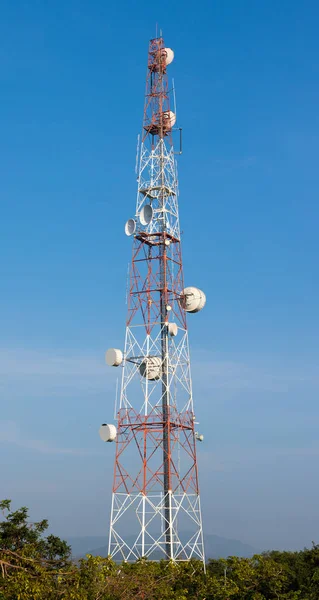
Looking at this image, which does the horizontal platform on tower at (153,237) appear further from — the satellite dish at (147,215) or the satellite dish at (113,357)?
the satellite dish at (113,357)

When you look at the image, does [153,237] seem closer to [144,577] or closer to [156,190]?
[156,190]

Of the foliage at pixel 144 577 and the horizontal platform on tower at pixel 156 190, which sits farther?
the horizontal platform on tower at pixel 156 190

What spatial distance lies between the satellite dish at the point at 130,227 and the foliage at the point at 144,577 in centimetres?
1715

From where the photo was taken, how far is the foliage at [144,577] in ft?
66.9

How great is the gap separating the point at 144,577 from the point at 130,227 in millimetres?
21636

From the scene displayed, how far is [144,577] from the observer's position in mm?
29859

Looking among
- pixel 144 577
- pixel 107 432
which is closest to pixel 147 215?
pixel 107 432

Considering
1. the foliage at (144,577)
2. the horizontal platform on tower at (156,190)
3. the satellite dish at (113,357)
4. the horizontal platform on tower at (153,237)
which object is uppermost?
the horizontal platform on tower at (156,190)

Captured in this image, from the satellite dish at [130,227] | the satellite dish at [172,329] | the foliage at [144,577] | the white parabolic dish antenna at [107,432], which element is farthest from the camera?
the satellite dish at [130,227]

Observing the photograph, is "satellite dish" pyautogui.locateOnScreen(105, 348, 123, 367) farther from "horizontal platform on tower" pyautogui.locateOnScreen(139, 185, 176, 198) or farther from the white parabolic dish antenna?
"horizontal platform on tower" pyautogui.locateOnScreen(139, 185, 176, 198)

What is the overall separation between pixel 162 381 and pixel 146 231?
9.30 m

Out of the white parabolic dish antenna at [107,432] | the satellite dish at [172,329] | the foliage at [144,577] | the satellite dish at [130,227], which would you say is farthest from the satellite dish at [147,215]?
the foliage at [144,577]

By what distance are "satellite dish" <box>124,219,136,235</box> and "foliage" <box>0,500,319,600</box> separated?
17.2 m

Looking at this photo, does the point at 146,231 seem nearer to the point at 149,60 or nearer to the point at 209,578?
the point at 149,60
